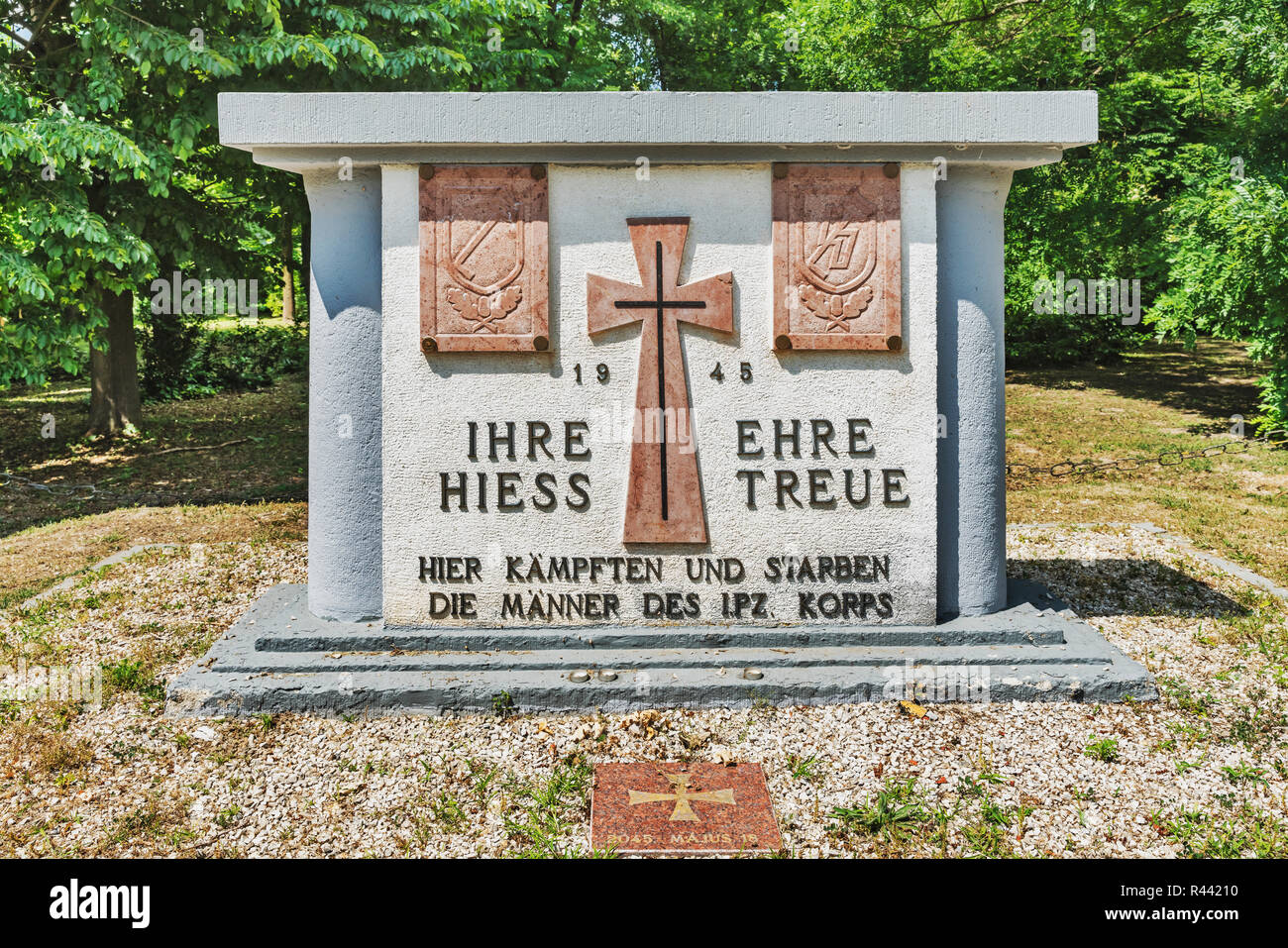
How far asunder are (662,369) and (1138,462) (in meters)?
8.83

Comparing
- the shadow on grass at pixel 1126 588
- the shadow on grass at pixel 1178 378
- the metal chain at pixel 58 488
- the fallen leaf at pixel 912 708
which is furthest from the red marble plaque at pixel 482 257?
the shadow on grass at pixel 1178 378

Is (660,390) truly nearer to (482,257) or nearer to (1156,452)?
(482,257)

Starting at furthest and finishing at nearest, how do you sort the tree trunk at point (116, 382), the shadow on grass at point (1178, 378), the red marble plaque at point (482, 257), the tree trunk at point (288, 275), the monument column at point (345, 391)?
the tree trunk at point (288, 275) < the shadow on grass at point (1178, 378) < the tree trunk at point (116, 382) < the monument column at point (345, 391) < the red marble plaque at point (482, 257)

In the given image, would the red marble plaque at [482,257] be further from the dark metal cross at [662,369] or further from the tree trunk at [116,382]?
the tree trunk at [116,382]

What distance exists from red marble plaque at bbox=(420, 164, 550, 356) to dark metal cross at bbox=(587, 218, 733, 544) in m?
0.33

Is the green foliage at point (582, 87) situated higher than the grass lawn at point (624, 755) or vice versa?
the green foliage at point (582, 87)

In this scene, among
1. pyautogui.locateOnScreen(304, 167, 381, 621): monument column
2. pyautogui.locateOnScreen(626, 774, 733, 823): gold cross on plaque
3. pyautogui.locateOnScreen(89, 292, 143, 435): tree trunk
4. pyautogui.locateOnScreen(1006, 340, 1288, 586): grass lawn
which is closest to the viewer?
pyautogui.locateOnScreen(626, 774, 733, 823): gold cross on plaque

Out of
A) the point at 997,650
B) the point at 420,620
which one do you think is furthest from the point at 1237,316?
the point at 420,620

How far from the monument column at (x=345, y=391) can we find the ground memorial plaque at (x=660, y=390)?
2cm

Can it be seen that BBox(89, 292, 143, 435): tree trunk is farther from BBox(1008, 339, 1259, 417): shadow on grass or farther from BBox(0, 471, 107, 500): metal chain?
BBox(1008, 339, 1259, 417): shadow on grass

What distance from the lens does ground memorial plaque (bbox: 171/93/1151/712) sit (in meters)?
5.19

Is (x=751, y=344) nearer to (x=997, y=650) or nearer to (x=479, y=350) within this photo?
(x=479, y=350)

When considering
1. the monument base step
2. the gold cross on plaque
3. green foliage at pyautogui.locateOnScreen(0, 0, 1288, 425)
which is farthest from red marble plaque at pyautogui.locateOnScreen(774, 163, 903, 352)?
green foliage at pyautogui.locateOnScreen(0, 0, 1288, 425)

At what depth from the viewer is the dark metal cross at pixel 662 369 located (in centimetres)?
536
